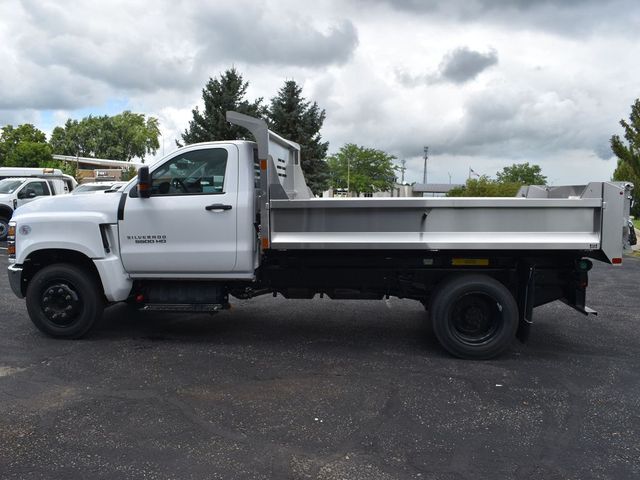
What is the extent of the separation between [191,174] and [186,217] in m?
0.48

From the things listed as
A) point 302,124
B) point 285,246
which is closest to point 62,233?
point 285,246

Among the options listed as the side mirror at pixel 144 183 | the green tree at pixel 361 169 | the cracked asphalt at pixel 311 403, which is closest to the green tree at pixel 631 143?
the cracked asphalt at pixel 311 403

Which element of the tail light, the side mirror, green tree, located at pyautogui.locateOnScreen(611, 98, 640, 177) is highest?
green tree, located at pyautogui.locateOnScreen(611, 98, 640, 177)

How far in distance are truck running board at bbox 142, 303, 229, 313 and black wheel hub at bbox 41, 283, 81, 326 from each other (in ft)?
2.77

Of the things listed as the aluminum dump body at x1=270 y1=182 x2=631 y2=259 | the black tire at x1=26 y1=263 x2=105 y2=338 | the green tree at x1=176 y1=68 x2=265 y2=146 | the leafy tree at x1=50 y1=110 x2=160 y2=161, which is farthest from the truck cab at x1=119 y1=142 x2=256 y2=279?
the leafy tree at x1=50 y1=110 x2=160 y2=161

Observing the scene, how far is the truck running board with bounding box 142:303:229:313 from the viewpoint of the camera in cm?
597

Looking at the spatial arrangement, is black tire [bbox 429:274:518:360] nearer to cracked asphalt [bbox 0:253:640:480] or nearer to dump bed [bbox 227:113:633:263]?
cracked asphalt [bbox 0:253:640:480]

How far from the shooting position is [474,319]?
224 inches

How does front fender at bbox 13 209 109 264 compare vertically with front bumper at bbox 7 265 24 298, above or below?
above

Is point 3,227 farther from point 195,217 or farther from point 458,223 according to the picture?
point 458,223

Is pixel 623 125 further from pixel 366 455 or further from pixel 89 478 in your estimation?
pixel 89 478

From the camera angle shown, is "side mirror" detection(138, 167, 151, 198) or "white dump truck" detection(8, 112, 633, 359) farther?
"side mirror" detection(138, 167, 151, 198)

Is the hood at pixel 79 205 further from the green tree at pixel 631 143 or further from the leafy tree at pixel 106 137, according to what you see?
the leafy tree at pixel 106 137

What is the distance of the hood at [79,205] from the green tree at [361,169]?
5794 centimetres
